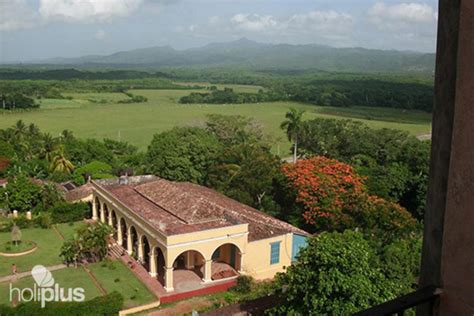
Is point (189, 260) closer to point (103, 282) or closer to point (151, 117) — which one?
point (103, 282)

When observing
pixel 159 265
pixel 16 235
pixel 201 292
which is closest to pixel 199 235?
pixel 201 292

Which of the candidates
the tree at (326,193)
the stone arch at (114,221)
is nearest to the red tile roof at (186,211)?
the stone arch at (114,221)

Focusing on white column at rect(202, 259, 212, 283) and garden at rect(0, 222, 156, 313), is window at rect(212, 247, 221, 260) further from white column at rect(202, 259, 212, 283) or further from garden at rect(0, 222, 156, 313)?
garden at rect(0, 222, 156, 313)

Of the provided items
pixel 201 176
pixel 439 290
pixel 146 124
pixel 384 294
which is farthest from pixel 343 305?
pixel 146 124

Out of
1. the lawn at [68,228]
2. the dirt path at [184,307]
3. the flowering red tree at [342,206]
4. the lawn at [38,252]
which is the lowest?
the lawn at [68,228]

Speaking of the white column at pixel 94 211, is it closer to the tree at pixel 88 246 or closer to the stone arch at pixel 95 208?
the stone arch at pixel 95 208

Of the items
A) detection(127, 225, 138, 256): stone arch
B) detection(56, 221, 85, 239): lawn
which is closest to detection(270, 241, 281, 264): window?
detection(127, 225, 138, 256): stone arch

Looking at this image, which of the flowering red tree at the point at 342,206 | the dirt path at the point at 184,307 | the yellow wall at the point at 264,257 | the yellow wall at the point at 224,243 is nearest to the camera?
the dirt path at the point at 184,307
